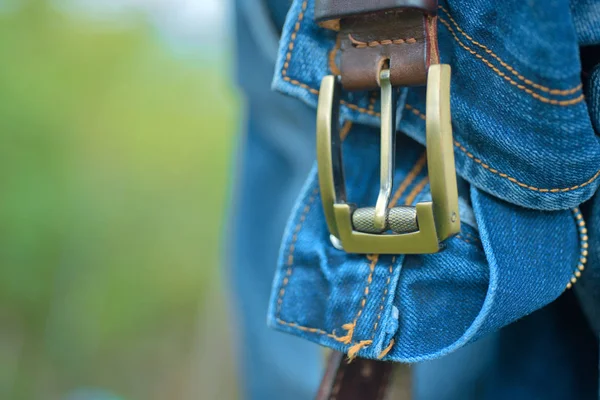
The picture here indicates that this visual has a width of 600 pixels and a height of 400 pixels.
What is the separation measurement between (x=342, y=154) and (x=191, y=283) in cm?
152

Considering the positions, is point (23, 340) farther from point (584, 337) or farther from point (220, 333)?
point (584, 337)

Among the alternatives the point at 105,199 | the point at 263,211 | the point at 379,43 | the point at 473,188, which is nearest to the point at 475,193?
the point at 473,188

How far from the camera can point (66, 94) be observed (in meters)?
1.68

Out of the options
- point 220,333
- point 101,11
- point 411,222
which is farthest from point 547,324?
point 101,11

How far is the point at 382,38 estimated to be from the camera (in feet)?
1.09

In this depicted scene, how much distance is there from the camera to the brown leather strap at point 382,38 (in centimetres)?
32

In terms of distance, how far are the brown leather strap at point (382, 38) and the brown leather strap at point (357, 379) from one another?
0.63 ft

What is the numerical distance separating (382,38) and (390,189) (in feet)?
0.30

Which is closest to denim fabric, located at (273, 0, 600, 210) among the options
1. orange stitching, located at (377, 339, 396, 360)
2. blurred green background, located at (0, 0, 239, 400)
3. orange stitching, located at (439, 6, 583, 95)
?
orange stitching, located at (439, 6, 583, 95)

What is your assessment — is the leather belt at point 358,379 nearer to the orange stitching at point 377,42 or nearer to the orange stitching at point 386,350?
the orange stitching at point 386,350

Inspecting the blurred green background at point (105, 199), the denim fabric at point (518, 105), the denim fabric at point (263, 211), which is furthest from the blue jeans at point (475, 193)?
the blurred green background at point (105, 199)

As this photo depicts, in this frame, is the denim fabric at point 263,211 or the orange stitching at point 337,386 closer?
the orange stitching at point 337,386

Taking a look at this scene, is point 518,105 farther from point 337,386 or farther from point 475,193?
point 337,386

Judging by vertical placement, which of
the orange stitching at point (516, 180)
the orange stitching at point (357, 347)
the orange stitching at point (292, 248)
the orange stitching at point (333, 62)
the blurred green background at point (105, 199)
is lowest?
the blurred green background at point (105, 199)
